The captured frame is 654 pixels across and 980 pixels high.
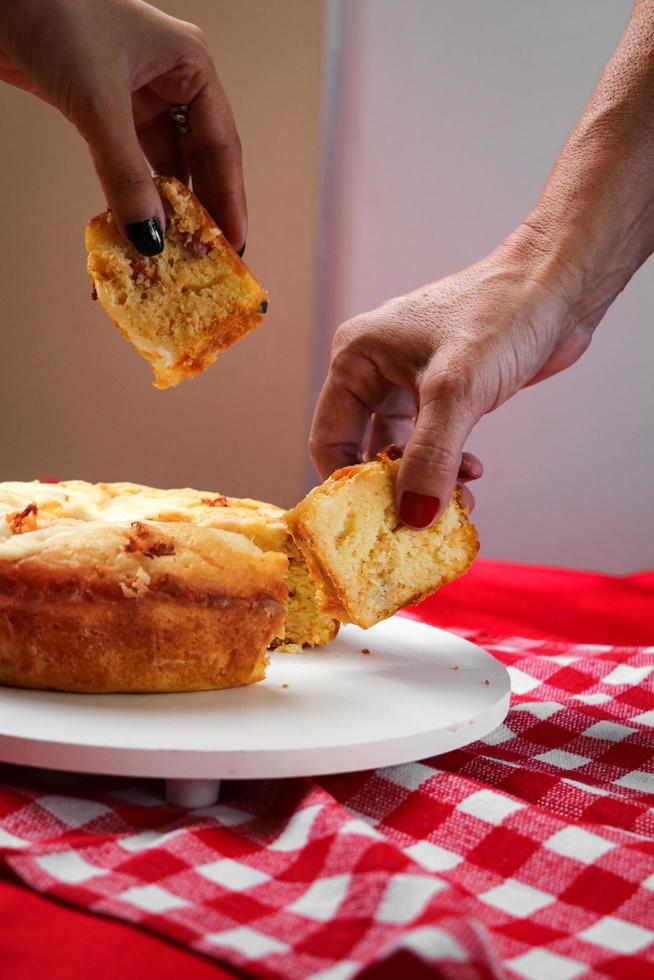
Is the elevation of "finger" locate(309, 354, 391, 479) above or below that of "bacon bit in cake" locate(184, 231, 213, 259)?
below

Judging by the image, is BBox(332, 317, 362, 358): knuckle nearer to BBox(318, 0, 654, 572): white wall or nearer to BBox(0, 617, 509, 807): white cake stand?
BBox(0, 617, 509, 807): white cake stand

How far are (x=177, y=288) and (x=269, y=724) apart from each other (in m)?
0.89

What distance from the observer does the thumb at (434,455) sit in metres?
1.84

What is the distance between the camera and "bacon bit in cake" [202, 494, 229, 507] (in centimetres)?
218

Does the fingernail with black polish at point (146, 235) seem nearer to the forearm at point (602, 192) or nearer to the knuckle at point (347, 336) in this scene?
the knuckle at point (347, 336)

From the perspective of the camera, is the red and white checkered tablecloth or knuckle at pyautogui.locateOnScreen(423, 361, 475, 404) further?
knuckle at pyautogui.locateOnScreen(423, 361, 475, 404)

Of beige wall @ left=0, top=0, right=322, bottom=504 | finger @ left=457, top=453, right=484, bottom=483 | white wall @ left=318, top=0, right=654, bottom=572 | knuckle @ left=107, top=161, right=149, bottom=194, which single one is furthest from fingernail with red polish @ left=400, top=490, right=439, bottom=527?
beige wall @ left=0, top=0, right=322, bottom=504

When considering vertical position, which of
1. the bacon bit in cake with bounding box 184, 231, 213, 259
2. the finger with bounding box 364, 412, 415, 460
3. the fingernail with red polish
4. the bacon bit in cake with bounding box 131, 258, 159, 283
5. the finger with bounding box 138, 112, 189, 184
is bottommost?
the fingernail with red polish

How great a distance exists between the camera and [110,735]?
54.0 inches

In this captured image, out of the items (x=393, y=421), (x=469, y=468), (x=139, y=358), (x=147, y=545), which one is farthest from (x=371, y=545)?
(x=139, y=358)

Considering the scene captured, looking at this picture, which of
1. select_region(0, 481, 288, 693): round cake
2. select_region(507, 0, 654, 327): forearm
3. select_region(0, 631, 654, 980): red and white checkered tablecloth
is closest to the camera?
select_region(0, 631, 654, 980): red and white checkered tablecloth

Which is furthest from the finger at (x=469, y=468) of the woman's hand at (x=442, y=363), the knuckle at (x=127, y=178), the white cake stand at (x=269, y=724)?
the knuckle at (x=127, y=178)

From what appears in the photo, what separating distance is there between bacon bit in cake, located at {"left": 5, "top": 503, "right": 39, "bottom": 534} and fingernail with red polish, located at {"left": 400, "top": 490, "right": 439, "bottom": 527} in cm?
63

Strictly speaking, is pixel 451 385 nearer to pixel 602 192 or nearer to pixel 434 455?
pixel 434 455
